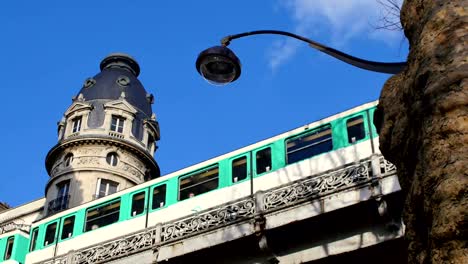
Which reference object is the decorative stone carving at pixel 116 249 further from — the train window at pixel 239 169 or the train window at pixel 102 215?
the train window at pixel 239 169

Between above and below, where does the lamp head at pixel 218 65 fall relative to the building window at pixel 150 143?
below

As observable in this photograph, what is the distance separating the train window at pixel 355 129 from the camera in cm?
2470

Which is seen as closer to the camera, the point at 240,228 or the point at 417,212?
the point at 417,212

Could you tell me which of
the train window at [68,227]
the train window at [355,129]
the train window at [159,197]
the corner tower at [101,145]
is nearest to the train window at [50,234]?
the train window at [68,227]

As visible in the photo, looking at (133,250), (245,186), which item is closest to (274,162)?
(245,186)

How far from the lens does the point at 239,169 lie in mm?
26797

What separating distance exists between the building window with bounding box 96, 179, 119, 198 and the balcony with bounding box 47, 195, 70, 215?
1999mm

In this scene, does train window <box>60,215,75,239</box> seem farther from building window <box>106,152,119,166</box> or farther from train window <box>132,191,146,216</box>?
building window <box>106,152,119,166</box>

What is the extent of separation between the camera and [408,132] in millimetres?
5234

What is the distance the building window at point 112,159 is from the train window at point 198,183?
19.4 meters

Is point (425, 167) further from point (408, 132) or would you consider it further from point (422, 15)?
point (422, 15)

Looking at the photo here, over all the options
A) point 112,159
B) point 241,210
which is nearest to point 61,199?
point 112,159

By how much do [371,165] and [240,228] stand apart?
498 centimetres

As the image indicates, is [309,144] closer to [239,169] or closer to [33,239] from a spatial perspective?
[239,169]
